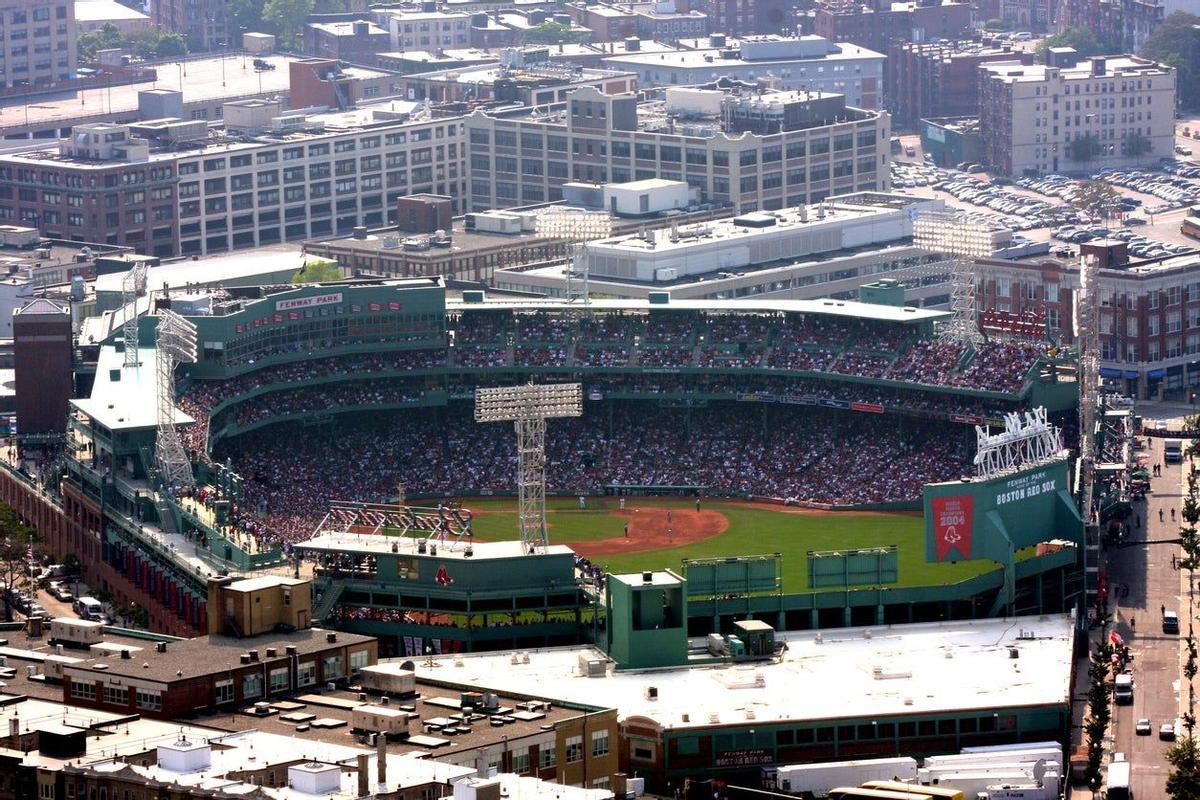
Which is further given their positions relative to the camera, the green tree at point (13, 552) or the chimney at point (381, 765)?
the green tree at point (13, 552)

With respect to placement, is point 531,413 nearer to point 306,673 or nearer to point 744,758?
point 744,758

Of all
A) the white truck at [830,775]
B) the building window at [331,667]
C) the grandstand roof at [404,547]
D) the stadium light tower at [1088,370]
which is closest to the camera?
the building window at [331,667]

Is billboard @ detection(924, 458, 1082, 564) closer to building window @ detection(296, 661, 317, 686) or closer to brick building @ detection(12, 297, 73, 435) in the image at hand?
building window @ detection(296, 661, 317, 686)

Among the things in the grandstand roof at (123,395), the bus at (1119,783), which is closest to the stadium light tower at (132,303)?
the grandstand roof at (123,395)

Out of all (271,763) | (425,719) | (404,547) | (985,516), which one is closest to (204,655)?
(425,719)

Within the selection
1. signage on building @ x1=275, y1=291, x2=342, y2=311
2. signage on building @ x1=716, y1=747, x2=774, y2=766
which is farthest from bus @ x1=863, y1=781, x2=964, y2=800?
signage on building @ x1=275, y1=291, x2=342, y2=311

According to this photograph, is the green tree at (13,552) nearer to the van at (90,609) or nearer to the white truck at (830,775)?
the van at (90,609)
